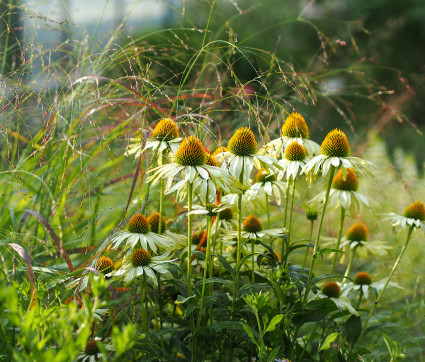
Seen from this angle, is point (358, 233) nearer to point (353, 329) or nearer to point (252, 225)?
point (353, 329)

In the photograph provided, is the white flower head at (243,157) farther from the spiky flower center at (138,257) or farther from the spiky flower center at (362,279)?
the spiky flower center at (362,279)

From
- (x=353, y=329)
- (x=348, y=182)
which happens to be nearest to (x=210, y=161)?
(x=348, y=182)

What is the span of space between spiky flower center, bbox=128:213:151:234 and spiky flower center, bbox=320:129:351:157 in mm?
488

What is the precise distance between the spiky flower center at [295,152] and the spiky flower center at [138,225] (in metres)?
0.43

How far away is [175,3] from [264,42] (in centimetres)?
428

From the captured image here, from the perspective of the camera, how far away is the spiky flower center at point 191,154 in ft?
3.55

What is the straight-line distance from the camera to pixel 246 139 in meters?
1.19

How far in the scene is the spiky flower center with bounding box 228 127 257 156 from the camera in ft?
3.89

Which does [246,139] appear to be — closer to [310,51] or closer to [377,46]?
[310,51]

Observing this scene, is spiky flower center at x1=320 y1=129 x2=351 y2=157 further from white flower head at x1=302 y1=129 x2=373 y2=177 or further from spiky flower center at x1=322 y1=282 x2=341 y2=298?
spiky flower center at x1=322 y1=282 x2=341 y2=298

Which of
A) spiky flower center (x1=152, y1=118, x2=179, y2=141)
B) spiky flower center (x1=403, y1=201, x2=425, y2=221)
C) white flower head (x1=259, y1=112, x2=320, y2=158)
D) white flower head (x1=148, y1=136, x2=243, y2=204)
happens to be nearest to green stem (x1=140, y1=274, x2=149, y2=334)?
white flower head (x1=148, y1=136, x2=243, y2=204)

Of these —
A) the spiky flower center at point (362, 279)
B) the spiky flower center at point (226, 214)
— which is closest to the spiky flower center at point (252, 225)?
the spiky flower center at point (226, 214)

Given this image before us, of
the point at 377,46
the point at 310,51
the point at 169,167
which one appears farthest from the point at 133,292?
the point at 377,46

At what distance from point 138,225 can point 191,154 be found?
237 millimetres
